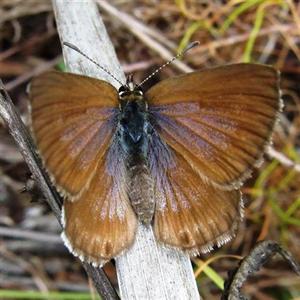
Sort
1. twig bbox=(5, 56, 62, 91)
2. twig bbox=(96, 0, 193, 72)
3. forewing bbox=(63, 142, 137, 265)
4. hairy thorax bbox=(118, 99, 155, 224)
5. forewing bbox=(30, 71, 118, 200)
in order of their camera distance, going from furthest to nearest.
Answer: twig bbox=(5, 56, 62, 91)
twig bbox=(96, 0, 193, 72)
hairy thorax bbox=(118, 99, 155, 224)
forewing bbox=(63, 142, 137, 265)
forewing bbox=(30, 71, 118, 200)

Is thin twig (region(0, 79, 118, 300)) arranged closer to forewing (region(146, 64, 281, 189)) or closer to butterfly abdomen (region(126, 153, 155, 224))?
butterfly abdomen (region(126, 153, 155, 224))

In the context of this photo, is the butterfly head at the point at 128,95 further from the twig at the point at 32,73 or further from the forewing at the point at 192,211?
the twig at the point at 32,73

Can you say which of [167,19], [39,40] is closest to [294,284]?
[167,19]

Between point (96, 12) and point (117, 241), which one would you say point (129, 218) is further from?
point (96, 12)

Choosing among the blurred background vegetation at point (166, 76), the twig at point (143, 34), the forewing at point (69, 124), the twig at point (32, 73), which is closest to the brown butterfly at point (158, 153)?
the forewing at point (69, 124)

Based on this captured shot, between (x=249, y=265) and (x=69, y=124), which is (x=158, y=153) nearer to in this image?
(x=69, y=124)

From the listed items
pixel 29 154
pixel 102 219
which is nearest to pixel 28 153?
pixel 29 154

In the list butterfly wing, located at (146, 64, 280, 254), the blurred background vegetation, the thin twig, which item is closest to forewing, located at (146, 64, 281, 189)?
butterfly wing, located at (146, 64, 280, 254)
